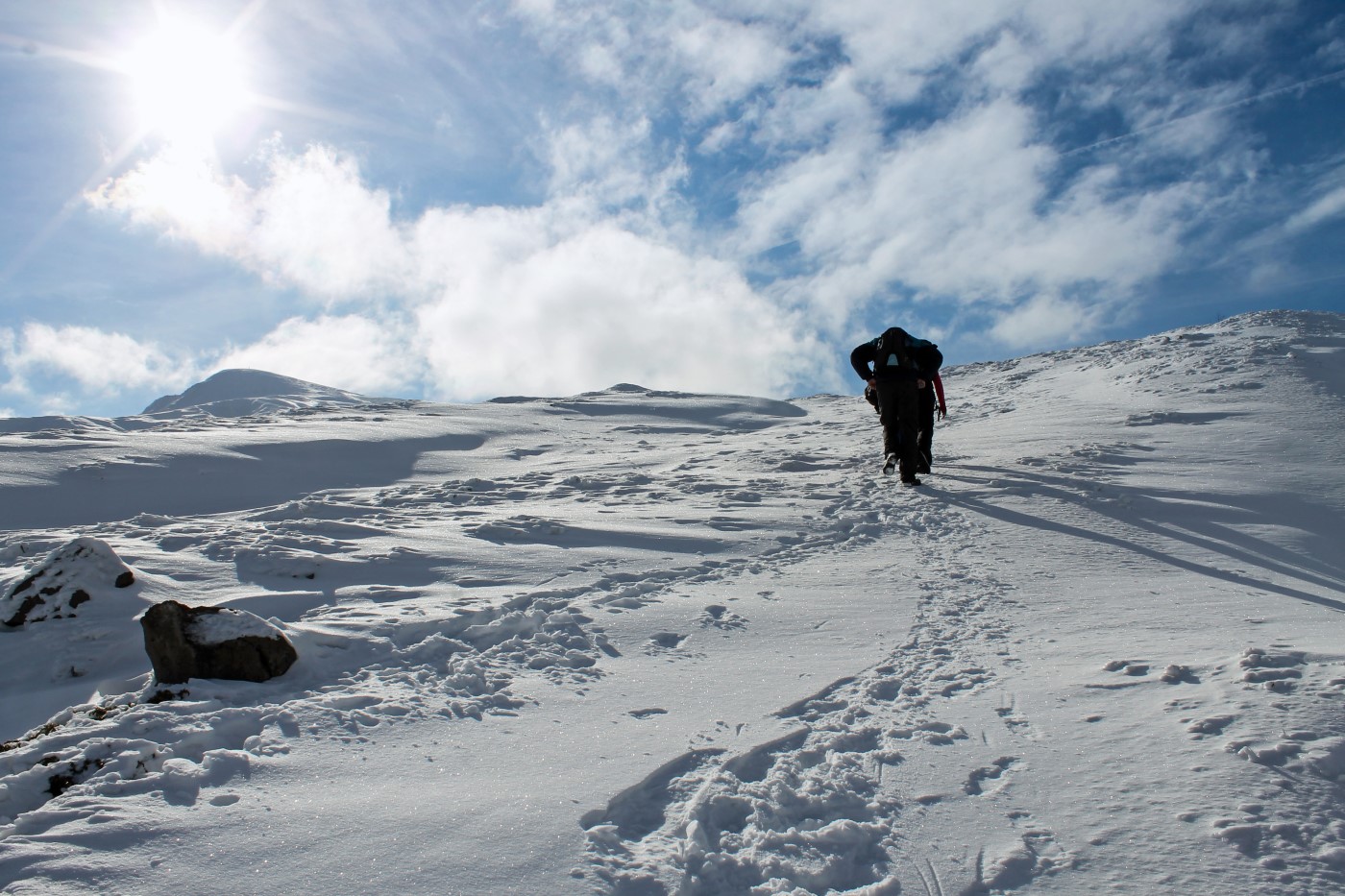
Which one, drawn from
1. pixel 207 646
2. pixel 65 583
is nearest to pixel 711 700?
pixel 207 646

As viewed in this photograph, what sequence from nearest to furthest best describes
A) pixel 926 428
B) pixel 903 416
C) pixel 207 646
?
1. pixel 207 646
2. pixel 903 416
3. pixel 926 428

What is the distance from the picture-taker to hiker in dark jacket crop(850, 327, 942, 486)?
9.05 meters

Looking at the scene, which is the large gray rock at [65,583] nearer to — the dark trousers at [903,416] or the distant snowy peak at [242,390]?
the dark trousers at [903,416]

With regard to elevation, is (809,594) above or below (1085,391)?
below

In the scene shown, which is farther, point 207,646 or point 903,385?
point 903,385

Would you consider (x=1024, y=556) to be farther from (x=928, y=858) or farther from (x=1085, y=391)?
(x=1085, y=391)

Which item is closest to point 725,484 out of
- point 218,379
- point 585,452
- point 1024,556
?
point 1024,556

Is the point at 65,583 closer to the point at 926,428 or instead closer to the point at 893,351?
the point at 893,351

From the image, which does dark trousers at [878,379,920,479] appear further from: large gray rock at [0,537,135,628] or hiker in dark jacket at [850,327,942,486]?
large gray rock at [0,537,135,628]

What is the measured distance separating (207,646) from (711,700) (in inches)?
85.1

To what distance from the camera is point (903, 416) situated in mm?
9086

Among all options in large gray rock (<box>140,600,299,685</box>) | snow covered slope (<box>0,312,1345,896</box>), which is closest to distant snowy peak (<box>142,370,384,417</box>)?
snow covered slope (<box>0,312,1345,896</box>)

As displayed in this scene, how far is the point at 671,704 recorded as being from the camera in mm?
3309

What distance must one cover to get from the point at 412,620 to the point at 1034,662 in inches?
123
